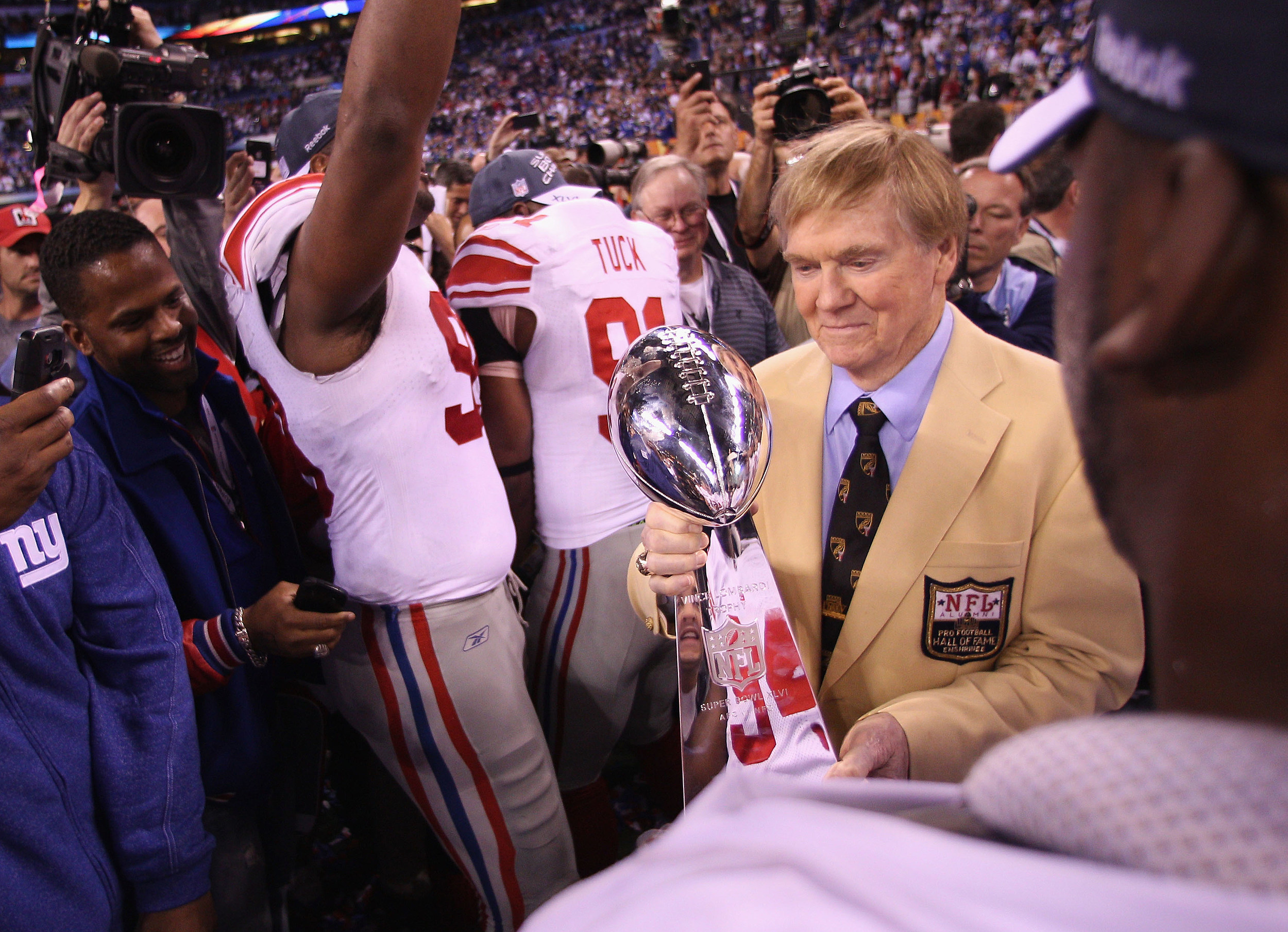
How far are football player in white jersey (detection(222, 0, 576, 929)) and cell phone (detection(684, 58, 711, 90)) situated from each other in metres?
2.59

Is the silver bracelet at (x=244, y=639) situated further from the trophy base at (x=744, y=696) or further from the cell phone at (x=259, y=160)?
the cell phone at (x=259, y=160)

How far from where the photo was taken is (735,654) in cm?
101

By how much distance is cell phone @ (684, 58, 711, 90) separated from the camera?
3.86 metres

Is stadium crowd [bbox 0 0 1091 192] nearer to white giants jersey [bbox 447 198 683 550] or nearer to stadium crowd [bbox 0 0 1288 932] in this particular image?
white giants jersey [bbox 447 198 683 550]

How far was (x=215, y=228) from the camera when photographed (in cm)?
258

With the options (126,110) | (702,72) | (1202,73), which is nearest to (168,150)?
(126,110)

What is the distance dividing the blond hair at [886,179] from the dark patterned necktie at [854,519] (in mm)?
328

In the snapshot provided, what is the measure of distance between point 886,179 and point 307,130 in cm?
142

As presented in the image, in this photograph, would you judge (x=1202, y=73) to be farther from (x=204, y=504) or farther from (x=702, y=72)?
(x=702, y=72)

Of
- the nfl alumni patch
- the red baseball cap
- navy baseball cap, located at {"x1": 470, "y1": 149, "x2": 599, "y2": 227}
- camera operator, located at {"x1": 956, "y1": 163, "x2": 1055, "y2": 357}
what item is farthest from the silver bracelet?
the red baseball cap

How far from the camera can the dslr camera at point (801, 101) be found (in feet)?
9.64

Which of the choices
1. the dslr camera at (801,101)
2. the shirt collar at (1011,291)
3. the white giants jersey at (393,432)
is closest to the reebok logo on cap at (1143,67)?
the white giants jersey at (393,432)

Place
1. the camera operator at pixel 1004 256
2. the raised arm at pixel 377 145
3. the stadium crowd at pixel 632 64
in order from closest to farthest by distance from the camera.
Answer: the raised arm at pixel 377 145 → the camera operator at pixel 1004 256 → the stadium crowd at pixel 632 64

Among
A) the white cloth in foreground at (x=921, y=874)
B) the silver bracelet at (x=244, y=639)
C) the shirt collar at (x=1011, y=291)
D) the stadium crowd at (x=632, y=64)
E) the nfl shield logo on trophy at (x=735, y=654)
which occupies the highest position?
the stadium crowd at (x=632, y=64)
